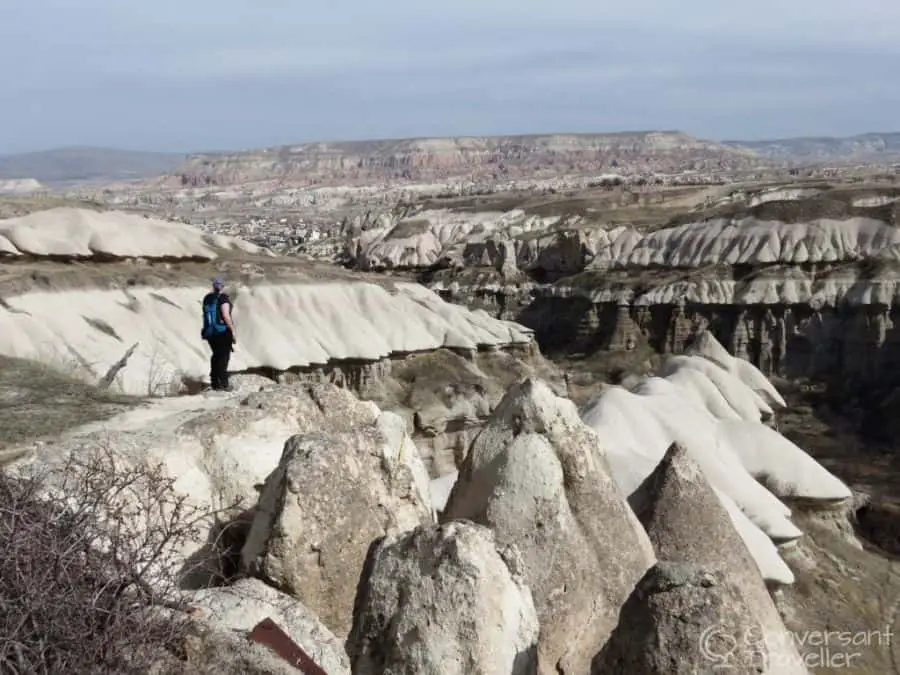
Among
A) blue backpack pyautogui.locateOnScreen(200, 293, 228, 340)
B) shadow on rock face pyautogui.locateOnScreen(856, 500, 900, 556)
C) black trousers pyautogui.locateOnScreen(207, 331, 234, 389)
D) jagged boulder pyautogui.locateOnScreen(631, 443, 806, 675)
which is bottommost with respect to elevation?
shadow on rock face pyautogui.locateOnScreen(856, 500, 900, 556)

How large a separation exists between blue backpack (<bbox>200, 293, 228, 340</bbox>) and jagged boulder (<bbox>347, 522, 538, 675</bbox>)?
242 inches

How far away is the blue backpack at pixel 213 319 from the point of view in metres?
11.4

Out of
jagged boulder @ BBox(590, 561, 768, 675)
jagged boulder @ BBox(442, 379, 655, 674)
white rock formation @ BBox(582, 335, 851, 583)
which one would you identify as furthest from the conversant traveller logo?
jagged boulder @ BBox(442, 379, 655, 674)

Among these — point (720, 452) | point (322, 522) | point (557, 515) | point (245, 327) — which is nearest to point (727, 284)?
point (245, 327)

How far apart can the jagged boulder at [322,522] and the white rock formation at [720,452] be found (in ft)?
20.7

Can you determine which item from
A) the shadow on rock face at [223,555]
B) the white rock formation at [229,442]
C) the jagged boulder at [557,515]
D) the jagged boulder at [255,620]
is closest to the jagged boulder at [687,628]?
the jagged boulder at [557,515]

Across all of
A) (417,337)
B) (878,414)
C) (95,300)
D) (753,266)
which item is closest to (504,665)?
(95,300)

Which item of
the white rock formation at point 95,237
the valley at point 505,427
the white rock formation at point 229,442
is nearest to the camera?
the valley at point 505,427

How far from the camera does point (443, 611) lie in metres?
5.59

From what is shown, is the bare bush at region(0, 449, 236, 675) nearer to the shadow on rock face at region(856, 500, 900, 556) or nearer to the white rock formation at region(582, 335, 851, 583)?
the white rock formation at region(582, 335, 851, 583)

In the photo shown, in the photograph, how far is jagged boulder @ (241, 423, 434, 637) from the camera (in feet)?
21.0

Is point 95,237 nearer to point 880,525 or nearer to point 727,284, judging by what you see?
point 880,525

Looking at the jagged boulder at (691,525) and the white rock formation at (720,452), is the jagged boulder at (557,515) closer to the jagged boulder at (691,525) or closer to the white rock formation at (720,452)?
the jagged boulder at (691,525)

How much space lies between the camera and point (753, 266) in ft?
161
